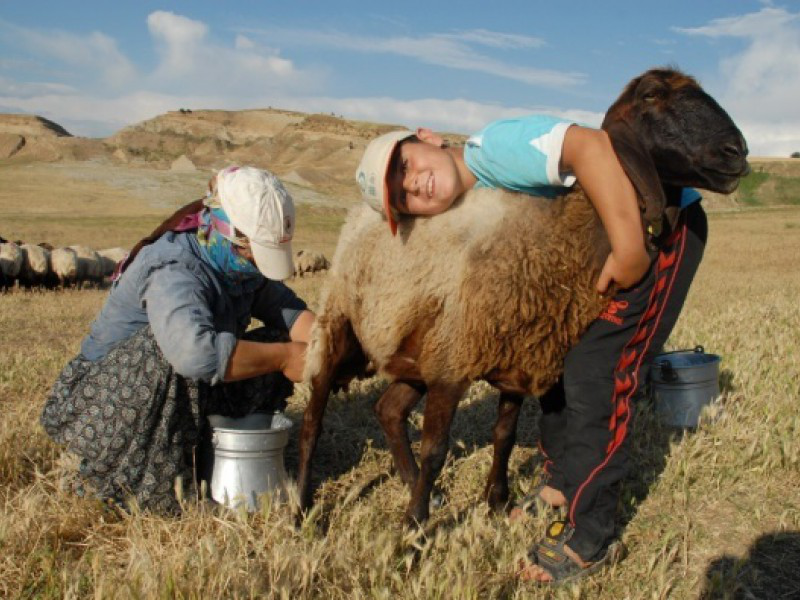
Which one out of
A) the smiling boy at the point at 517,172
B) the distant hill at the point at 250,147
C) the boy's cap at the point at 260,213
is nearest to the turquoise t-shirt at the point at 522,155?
the smiling boy at the point at 517,172

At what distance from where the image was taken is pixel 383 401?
4.57 metres

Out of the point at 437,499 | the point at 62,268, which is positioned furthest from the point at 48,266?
the point at 437,499

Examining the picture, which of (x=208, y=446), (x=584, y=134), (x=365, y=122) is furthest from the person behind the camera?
(x=365, y=122)

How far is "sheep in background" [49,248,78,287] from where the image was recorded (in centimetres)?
1352

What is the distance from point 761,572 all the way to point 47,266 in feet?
40.7

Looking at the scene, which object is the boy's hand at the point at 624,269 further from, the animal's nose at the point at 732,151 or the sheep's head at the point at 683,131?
the animal's nose at the point at 732,151

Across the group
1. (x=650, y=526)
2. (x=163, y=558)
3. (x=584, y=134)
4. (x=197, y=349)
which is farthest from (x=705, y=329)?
(x=163, y=558)

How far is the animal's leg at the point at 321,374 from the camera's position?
14.4ft

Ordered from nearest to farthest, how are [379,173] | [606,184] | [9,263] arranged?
[606,184] < [379,173] < [9,263]

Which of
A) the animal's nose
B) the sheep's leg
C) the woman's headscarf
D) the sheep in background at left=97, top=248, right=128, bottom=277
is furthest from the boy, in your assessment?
the sheep in background at left=97, top=248, right=128, bottom=277

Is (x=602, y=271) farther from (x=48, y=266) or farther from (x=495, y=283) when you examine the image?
(x=48, y=266)

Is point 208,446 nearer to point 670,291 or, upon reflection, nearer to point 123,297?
point 123,297

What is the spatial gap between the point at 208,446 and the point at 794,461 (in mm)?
3103

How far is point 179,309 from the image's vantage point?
3803mm
